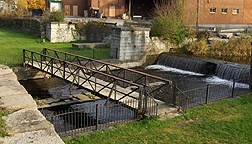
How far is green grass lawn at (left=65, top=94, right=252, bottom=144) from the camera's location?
Result: 7.85 meters

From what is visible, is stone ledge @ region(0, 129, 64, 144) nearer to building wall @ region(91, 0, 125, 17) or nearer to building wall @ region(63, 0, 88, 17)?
building wall @ region(91, 0, 125, 17)

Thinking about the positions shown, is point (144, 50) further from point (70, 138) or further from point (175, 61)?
point (70, 138)

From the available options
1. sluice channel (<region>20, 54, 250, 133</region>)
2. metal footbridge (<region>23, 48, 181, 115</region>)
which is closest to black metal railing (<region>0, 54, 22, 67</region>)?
metal footbridge (<region>23, 48, 181, 115</region>)

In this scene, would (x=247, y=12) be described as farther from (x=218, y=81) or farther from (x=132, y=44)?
(x=218, y=81)

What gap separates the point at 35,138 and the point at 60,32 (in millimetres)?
22213

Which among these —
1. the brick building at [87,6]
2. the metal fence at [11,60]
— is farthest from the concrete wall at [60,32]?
the brick building at [87,6]

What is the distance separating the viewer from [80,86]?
1230 cm

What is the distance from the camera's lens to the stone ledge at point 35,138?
589 centimetres

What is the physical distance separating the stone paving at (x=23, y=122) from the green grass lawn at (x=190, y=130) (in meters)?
1.13

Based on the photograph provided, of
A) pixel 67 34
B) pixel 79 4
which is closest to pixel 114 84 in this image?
pixel 67 34

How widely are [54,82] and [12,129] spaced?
10.5 m

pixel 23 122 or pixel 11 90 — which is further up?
pixel 11 90

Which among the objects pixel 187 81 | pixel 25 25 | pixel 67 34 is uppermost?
pixel 25 25

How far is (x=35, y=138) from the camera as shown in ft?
19.9
